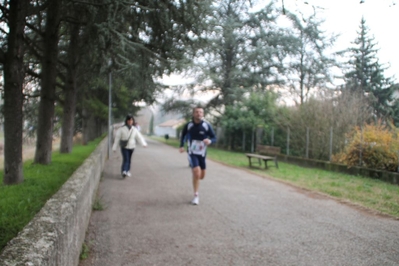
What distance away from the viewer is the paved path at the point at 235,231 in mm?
4230

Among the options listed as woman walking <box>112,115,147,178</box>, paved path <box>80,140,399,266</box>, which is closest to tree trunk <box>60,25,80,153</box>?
woman walking <box>112,115,147,178</box>

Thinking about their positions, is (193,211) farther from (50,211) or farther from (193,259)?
(50,211)

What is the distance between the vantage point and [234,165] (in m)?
16.0

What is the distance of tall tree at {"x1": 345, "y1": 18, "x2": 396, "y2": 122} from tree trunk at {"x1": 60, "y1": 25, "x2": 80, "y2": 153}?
710 centimetres

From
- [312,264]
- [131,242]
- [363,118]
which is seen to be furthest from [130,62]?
[363,118]

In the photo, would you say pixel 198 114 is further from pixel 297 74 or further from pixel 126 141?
pixel 297 74

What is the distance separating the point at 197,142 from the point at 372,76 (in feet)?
13.3

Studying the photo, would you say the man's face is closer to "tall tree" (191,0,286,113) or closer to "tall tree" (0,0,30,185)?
"tall tree" (191,0,286,113)

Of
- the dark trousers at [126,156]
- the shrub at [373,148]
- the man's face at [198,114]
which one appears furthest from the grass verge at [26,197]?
the shrub at [373,148]

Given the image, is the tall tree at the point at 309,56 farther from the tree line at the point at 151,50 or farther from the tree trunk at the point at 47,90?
the tree trunk at the point at 47,90

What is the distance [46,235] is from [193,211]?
4.01m

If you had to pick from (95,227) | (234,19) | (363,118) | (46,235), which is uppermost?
(234,19)

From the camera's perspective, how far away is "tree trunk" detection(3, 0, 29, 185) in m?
6.37

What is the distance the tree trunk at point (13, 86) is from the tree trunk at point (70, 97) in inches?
148
